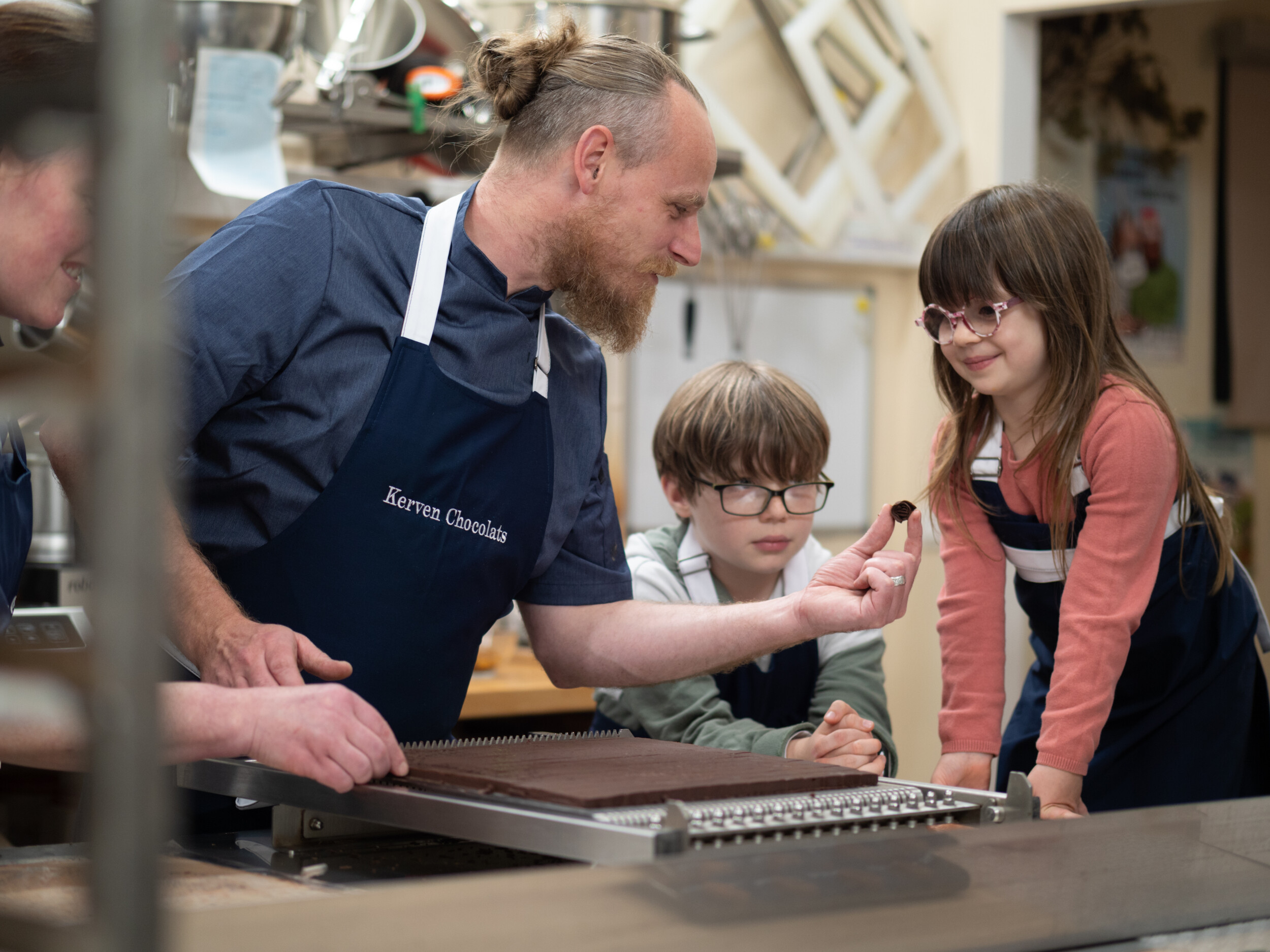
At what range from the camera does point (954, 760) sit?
1347mm

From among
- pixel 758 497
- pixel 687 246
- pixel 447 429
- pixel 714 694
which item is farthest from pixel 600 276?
pixel 714 694

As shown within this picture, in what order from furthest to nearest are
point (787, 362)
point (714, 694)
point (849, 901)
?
point (787, 362) < point (714, 694) < point (849, 901)

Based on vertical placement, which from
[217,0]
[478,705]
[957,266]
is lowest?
[478,705]

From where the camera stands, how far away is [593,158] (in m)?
1.29

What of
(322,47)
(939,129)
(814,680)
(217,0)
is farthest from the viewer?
(939,129)

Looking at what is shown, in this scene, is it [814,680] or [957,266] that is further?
[814,680]

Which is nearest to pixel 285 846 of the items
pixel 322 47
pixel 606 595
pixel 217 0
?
pixel 606 595

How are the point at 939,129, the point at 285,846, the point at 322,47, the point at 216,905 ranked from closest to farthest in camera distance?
the point at 216,905 < the point at 285,846 < the point at 322,47 < the point at 939,129

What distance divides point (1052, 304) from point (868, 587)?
0.36 m

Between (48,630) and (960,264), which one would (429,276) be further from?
(48,630)

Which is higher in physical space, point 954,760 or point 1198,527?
point 1198,527

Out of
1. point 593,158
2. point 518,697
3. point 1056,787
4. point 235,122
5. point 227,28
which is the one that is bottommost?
point 518,697

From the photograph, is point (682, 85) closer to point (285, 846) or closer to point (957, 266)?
point (957, 266)

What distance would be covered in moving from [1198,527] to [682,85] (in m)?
0.69
